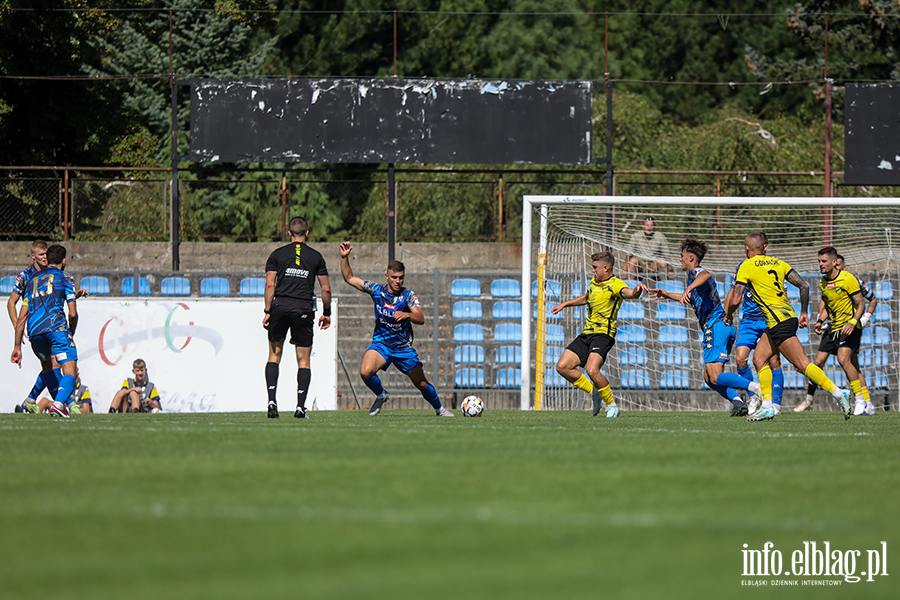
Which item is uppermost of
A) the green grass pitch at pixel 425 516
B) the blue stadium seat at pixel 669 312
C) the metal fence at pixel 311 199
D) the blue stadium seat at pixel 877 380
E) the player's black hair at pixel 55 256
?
the metal fence at pixel 311 199

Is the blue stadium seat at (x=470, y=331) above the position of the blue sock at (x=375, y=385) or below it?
above

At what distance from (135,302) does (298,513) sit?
1302cm

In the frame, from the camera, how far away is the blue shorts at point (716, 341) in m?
13.0

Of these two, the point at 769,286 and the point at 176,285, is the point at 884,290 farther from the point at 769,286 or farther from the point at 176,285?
the point at 176,285

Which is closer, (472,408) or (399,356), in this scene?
(399,356)

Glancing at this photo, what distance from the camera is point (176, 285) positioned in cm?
1970

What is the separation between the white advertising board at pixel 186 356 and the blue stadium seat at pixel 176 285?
2744mm

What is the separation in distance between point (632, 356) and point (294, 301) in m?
8.75

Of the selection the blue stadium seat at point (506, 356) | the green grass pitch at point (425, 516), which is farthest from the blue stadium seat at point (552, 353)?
the green grass pitch at point (425, 516)

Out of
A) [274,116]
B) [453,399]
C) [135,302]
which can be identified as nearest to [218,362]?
[135,302]

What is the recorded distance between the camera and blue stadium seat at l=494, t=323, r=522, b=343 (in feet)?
63.4

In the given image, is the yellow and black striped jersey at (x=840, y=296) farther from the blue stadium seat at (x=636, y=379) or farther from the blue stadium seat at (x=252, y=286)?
the blue stadium seat at (x=252, y=286)

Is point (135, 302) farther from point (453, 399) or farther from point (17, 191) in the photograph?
point (17, 191)

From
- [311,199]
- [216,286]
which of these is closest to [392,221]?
[216,286]
